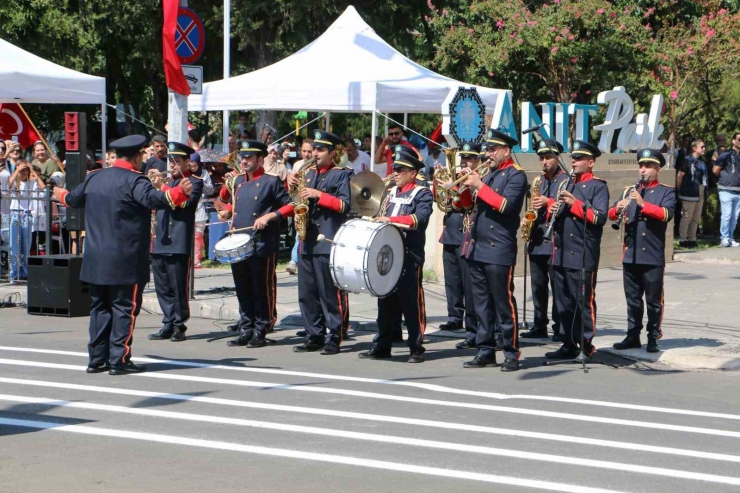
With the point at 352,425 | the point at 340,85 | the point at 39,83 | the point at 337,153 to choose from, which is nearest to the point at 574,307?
the point at 337,153

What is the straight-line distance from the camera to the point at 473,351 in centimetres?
1186

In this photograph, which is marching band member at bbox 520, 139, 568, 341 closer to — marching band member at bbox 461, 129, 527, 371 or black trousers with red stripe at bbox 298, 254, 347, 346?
marching band member at bbox 461, 129, 527, 371

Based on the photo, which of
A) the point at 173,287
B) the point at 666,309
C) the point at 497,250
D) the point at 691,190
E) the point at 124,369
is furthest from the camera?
the point at 691,190

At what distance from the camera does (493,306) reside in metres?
10.9

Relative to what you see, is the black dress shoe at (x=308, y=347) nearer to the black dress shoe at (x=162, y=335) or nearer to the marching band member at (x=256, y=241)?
the marching band member at (x=256, y=241)

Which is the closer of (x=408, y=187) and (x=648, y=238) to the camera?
(x=408, y=187)

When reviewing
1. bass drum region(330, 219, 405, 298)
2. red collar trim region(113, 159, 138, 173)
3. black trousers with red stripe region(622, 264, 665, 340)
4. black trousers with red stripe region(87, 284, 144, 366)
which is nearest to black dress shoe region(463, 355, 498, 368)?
bass drum region(330, 219, 405, 298)

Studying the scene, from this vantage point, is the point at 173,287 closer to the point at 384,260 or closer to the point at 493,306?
the point at 384,260

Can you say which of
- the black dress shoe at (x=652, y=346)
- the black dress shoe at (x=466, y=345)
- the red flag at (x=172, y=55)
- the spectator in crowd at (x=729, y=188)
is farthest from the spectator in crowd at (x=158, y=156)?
the spectator in crowd at (x=729, y=188)

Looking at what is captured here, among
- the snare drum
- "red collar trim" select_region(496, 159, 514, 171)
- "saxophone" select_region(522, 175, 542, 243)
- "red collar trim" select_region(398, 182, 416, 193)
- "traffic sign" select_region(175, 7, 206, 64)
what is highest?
"traffic sign" select_region(175, 7, 206, 64)

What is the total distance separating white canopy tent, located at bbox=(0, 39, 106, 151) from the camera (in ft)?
52.6

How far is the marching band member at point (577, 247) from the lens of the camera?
1116cm

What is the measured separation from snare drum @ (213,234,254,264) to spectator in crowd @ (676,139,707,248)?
489 inches

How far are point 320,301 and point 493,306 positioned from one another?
1.88 metres
